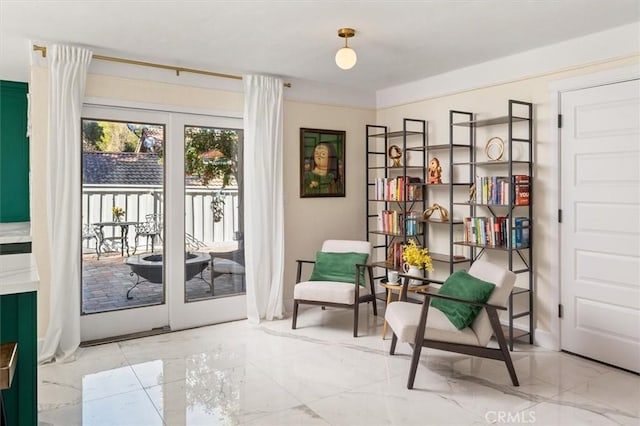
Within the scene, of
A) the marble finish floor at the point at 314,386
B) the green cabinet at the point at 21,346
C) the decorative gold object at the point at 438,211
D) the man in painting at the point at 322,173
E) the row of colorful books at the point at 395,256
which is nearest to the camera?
the green cabinet at the point at 21,346

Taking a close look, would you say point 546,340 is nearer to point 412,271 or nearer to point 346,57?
point 412,271

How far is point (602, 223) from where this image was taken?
3641 millimetres

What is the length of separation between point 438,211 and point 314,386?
2.46 meters

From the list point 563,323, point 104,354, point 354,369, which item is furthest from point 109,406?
point 563,323

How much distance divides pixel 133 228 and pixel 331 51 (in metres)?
2.42

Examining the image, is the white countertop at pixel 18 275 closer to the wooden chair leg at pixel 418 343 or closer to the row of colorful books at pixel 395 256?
the wooden chair leg at pixel 418 343

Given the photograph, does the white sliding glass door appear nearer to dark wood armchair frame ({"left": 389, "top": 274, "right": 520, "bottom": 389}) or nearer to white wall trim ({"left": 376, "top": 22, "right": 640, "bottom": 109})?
white wall trim ({"left": 376, "top": 22, "right": 640, "bottom": 109})

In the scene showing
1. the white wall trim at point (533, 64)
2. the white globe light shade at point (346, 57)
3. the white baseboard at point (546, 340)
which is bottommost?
the white baseboard at point (546, 340)

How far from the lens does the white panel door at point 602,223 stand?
3.46 m

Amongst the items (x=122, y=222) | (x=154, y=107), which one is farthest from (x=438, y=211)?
(x=122, y=222)

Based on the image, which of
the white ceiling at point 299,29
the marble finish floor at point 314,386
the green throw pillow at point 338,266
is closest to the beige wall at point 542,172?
the white ceiling at point 299,29

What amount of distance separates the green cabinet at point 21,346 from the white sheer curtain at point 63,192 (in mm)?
1778

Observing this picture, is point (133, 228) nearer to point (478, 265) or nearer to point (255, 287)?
point (255, 287)

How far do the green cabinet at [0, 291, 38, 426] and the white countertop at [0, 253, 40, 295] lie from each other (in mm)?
87
